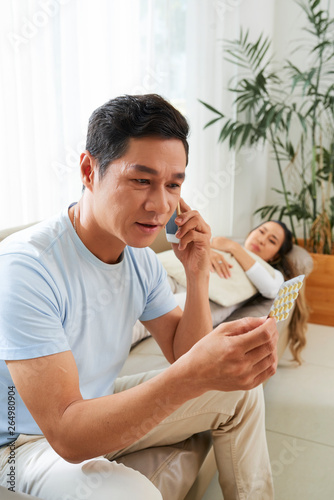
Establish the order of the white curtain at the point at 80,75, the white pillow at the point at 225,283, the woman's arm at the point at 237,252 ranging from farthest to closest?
the woman's arm at the point at 237,252 < the white pillow at the point at 225,283 < the white curtain at the point at 80,75

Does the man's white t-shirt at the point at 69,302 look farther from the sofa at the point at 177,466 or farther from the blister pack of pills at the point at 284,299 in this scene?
the blister pack of pills at the point at 284,299

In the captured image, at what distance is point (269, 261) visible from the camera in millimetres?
2936

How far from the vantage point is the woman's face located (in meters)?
2.85

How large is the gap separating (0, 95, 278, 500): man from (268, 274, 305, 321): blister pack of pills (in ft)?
0.12

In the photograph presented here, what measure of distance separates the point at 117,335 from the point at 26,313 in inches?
13.6

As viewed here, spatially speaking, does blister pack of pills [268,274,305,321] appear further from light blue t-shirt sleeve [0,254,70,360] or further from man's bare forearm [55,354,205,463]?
light blue t-shirt sleeve [0,254,70,360]

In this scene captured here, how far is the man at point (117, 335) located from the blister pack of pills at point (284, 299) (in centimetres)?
4

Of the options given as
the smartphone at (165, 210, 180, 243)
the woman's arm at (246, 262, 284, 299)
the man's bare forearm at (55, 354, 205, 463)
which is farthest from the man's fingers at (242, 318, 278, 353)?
the woman's arm at (246, 262, 284, 299)

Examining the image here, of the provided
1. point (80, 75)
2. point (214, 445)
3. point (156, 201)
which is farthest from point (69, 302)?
point (80, 75)

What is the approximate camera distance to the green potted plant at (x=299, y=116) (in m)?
3.35

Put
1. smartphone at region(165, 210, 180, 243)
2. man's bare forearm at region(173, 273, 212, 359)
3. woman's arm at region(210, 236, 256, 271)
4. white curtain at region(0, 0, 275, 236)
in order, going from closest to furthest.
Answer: man's bare forearm at region(173, 273, 212, 359), smartphone at region(165, 210, 180, 243), white curtain at region(0, 0, 275, 236), woman's arm at region(210, 236, 256, 271)

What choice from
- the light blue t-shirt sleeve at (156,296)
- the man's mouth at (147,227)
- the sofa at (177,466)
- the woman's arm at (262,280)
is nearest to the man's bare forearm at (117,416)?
the sofa at (177,466)

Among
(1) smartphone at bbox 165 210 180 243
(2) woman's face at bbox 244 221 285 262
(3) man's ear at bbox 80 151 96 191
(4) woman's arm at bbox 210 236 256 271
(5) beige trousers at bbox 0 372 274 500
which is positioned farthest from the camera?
(2) woman's face at bbox 244 221 285 262

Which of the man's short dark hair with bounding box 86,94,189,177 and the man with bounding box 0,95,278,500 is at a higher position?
the man's short dark hair with bounding box 86,94,189,177
